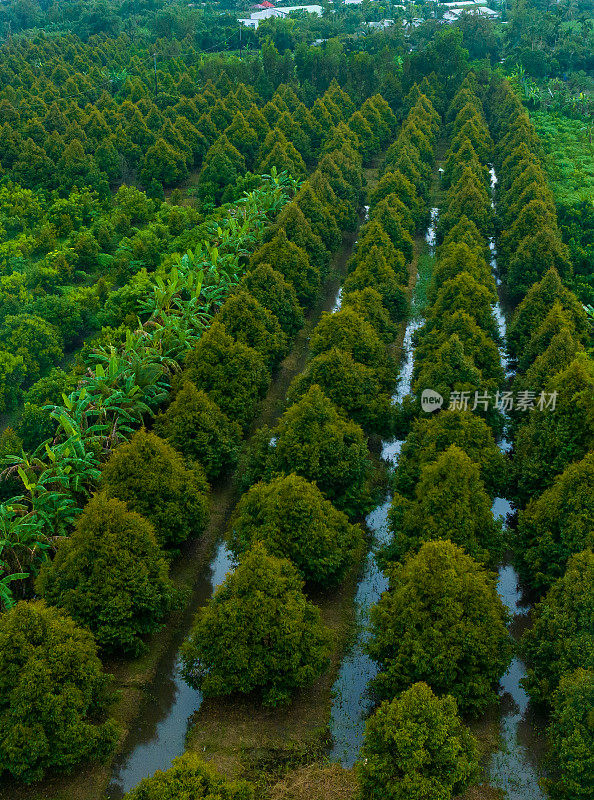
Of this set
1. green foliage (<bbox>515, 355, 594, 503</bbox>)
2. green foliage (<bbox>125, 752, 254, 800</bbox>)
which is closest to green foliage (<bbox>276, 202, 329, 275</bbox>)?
green foliage (<bbox>515, 355, 594, 503</bbox>)

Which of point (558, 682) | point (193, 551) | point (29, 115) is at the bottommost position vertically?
point (193, 551)

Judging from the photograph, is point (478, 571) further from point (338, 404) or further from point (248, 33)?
point (248, 33)

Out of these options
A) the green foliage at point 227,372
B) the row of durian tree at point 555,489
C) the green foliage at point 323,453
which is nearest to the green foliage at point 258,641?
the green foliage at point 323,453

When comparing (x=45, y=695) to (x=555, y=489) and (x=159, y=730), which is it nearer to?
(x=159, y=730)

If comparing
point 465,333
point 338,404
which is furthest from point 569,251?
point 338,404

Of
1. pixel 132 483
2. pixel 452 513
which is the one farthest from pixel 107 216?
pixel 452 513

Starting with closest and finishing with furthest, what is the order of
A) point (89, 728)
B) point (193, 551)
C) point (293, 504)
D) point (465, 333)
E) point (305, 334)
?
point (89, 728)
point (293, 504)
point (193, 551)
point (465, 333)
point (305, 334)

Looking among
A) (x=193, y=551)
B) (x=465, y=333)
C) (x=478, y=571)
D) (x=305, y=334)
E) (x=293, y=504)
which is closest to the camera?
(x=478, y=571)
